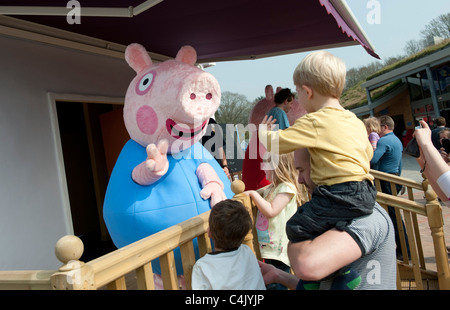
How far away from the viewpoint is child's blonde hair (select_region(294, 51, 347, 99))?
1.64m

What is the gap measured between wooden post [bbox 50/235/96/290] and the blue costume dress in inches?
51.1

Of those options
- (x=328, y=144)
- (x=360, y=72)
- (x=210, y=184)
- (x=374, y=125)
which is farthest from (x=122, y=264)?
(x=360, y=72)

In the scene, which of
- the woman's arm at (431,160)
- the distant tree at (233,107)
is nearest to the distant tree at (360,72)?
the distant tree at (233,107)

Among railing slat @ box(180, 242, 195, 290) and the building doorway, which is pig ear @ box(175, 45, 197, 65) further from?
the building doorway

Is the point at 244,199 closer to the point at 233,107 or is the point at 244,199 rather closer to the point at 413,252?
the point at 413,252

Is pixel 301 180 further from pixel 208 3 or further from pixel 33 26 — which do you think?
pixel 33 26

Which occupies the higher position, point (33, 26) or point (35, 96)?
point (33, 26)

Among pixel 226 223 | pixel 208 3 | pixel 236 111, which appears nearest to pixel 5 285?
pixel 226 223

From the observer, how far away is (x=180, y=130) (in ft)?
9.11

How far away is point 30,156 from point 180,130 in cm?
201

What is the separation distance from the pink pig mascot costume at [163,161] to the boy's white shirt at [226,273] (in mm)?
854

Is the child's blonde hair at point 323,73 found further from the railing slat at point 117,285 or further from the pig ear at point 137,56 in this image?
the pig ear at point 137,56
